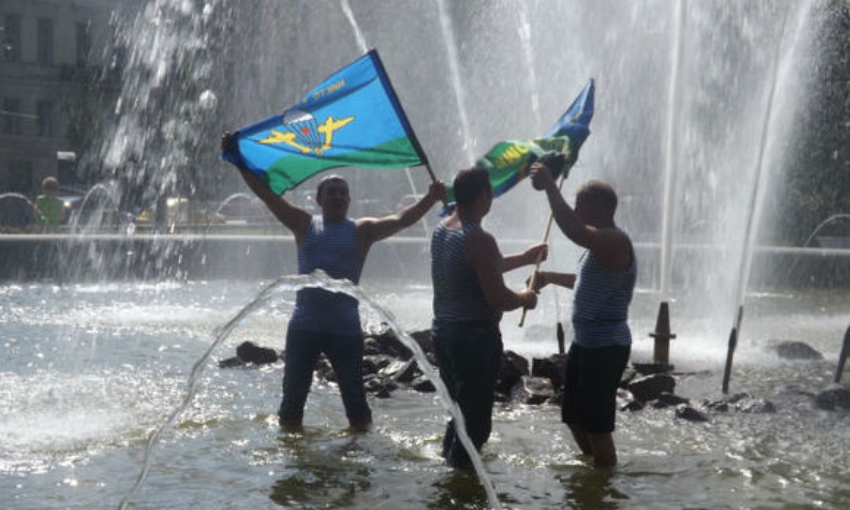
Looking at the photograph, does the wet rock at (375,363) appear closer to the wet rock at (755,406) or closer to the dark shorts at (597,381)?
the wet rock at (755,406)

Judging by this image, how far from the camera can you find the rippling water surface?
6805 mm

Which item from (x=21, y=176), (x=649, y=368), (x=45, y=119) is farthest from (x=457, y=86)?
(x=45, y=119)

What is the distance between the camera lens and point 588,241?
267 inches

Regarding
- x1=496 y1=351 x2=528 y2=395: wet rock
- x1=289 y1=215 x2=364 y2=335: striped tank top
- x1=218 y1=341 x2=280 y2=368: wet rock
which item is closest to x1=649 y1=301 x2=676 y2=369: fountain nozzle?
x1=496 y1=351 x2=528 y2=395: wet rock

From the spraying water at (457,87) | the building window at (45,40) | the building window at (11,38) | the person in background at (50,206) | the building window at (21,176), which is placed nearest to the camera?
the spraying water at (457,87)

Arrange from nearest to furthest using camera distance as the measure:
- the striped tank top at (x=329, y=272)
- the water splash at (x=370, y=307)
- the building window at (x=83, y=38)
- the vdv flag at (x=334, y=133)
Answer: the water splash at (x=370, y=307) < the striped tank top at (x=329, y=272) < the vdv flag at (x=334, y=133) < the building window at (x=83, y=38)

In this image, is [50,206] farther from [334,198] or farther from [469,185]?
[469,185]

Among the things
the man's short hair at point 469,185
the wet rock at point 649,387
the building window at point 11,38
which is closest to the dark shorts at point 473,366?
the man's short hair at point 469,185

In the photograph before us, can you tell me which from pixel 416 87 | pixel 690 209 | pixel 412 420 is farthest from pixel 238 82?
pixel 412 420

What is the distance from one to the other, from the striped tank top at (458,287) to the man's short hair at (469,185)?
147 mm

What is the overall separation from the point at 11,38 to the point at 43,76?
2.66 metres

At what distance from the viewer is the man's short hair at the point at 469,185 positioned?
675 centimetres

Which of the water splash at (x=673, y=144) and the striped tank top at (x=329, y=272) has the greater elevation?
the water splash at (x=673, y=144)

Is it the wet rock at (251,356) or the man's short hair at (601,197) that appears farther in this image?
the wet rock at (251,356)
